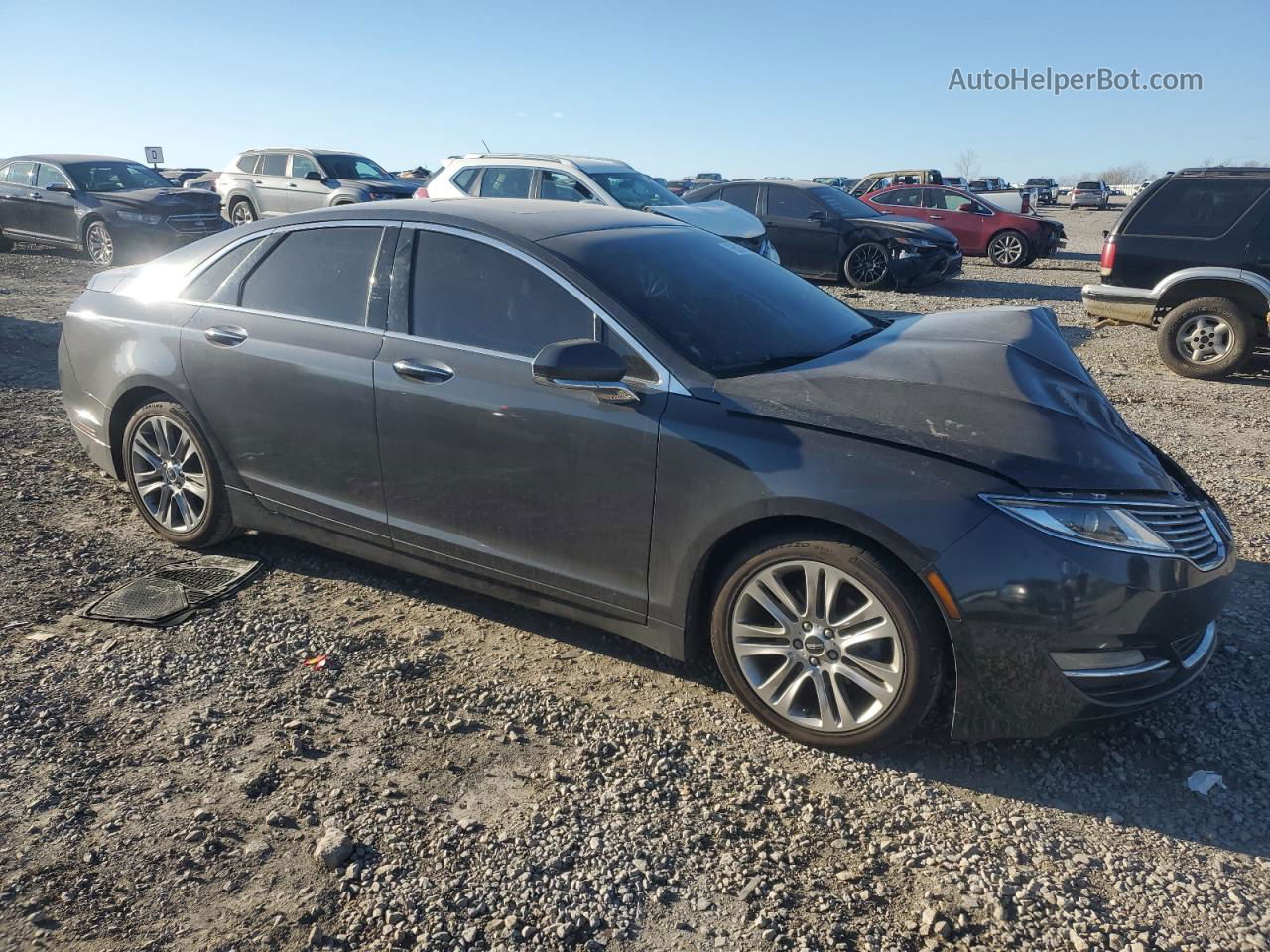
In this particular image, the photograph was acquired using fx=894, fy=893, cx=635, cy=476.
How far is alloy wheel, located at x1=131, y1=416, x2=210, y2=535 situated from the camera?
14.0 feet

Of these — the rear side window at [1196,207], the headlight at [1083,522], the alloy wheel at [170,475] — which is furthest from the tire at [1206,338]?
the alloy wheel at [170,475]

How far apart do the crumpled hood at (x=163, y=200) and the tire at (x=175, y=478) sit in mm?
12478

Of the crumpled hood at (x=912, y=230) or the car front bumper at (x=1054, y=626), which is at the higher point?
the crumpled hood at (x=912, y=230)

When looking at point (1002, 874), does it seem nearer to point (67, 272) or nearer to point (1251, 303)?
point (1251, 303)

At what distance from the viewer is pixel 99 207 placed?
14.9 m

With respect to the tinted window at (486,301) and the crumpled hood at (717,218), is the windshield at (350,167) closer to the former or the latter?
the crumpled hood at (717,218)

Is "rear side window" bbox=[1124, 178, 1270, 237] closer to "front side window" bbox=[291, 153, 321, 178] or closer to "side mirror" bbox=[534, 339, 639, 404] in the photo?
"side mirror" bbox=[534, 339, 639, 404]

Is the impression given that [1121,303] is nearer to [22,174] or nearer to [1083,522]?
[1083,522]

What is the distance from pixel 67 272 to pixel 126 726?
14.3 m

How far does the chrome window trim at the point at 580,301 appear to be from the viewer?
10.1ft

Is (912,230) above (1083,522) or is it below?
above

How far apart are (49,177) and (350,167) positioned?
16.9 feet

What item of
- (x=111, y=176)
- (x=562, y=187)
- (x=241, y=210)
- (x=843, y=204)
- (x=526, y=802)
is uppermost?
(x=843, y=204)

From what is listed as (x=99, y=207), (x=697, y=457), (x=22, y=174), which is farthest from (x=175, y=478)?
Answer: (x=22, y=174)
